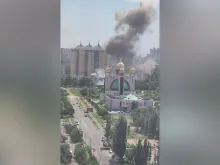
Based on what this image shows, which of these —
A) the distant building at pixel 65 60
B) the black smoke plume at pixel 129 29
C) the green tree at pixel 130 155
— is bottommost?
the green tree at pixel 130 155

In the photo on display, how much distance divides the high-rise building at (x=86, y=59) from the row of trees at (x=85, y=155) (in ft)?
1.57

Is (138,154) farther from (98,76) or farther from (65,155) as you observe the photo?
(98,76)

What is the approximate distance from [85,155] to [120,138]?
250 millimetres

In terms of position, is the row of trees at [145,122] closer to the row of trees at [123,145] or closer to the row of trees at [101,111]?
the row of trees at [123,145]

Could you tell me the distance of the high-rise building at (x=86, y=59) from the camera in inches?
72.3

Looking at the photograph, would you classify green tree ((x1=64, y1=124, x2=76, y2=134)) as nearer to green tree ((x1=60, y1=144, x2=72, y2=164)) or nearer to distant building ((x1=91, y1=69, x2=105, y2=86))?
green tree ((x1=60, y1=144, x2=72, y2=164))

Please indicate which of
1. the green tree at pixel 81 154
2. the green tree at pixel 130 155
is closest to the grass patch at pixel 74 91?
the green tree at pixel 81 154

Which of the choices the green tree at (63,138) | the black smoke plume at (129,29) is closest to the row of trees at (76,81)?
the black smoke plume at (129,29)

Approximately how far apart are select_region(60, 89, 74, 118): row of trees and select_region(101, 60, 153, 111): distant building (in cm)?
22

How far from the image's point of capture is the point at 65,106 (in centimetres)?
184

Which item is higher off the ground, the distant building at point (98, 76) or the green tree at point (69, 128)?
the distant building at point (98, 76)
